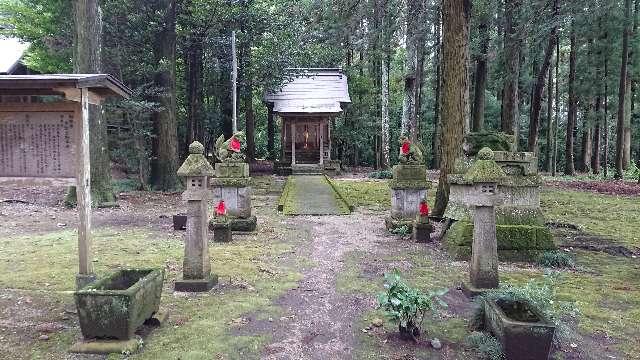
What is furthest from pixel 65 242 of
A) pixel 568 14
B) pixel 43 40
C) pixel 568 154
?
pixel 568 154

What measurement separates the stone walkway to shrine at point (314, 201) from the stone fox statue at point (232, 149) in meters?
3.07

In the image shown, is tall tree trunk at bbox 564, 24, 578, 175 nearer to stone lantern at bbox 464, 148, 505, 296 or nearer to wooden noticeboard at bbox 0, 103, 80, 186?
stone lantern at bbox 464, 148, 505, 296

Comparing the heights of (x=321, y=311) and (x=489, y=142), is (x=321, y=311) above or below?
below

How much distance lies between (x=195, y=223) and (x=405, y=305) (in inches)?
121

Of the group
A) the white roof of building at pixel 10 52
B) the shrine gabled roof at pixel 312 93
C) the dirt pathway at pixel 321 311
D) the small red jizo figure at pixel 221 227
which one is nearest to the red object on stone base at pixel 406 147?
the dirt pathway at pixel 321 311

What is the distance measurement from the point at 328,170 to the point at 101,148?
14052mm

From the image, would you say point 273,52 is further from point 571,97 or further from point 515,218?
point 571,97

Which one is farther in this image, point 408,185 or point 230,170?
point 230,170

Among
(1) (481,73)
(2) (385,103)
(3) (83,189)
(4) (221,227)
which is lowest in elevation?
(4) (221,227)

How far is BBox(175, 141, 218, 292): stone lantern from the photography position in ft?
19.7

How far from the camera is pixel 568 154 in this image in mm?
25297

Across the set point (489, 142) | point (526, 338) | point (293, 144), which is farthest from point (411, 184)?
point (293, 144)

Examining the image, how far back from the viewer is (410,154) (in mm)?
10570

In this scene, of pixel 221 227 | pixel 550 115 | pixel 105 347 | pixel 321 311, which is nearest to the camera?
pixel 105 347
